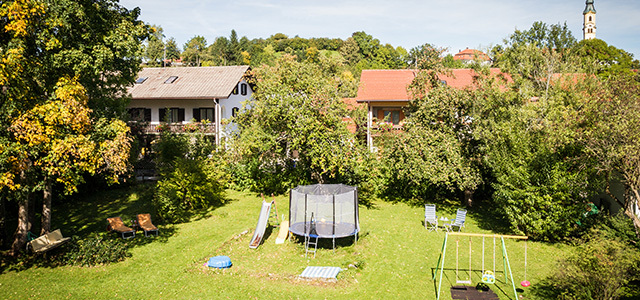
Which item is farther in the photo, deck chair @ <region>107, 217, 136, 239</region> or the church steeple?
the church steeple

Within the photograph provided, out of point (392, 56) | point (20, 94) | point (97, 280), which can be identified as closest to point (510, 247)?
point (97, 280)

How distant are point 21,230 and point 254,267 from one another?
8863 millimetres

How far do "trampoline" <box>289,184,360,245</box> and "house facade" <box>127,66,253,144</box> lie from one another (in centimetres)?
1684

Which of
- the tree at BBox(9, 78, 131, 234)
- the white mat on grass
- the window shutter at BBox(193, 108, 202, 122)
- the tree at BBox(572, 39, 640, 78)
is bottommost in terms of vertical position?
the white mat on grass

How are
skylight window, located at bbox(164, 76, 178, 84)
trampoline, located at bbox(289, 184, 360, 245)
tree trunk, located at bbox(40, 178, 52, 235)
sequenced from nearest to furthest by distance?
tree trunk, located at bbox(40, 178, 52, 235), trampoline, located at bbox(289, 184, 360, 245), skylight window, located at bbox(164, 76, 178, 84)

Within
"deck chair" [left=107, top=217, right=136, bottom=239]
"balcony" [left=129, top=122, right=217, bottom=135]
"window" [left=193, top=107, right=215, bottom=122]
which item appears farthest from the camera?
"window" [left=193, top=107, right=215, bottom=122]

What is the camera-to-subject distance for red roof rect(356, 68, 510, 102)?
30.4 meters

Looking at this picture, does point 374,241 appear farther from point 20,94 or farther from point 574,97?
point 20,94

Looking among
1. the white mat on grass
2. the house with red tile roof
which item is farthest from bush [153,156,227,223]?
the house with red tile roof

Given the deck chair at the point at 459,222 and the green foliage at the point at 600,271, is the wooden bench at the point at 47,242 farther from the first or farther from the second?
the green foliage at the point at 600,271

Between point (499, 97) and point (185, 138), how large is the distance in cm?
1877

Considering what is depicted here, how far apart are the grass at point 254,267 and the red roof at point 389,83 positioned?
42.3 feet

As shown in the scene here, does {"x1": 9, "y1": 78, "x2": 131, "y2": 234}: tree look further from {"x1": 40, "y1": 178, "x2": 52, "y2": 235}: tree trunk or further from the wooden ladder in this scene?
the wooden ladder

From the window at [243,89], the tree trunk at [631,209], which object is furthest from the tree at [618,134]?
the window at [243,89]
